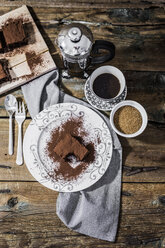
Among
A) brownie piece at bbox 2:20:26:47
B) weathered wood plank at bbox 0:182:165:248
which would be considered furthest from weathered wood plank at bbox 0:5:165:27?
weathered wood plank at bbox 0:182:165:248

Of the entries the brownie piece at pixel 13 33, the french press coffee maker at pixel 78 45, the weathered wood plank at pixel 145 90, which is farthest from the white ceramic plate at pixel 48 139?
the brownie piece at pixel 13 33

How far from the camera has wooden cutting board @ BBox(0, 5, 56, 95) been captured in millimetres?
1425

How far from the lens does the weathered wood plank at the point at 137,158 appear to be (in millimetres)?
1407

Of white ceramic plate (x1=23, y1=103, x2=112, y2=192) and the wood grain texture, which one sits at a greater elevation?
the wood grain texture

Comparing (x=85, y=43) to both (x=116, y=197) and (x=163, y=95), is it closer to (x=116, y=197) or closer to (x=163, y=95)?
(x=163, y=95)

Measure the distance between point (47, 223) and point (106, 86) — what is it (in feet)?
2.52

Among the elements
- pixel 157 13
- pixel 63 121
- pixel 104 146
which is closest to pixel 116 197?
pixel 104 146

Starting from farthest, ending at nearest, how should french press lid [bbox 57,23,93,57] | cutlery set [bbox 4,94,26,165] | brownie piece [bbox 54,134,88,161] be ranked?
cutlery set [bbox 4,94,26,165] → brownie piece [bbox 54,134,88,161] → french press lid [bbox 57,23,93,57]

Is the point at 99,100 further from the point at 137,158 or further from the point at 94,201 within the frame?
the point at 94,201

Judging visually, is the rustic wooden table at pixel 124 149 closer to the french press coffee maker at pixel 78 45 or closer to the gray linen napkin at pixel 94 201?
the gray linen napkin at pixel 94 201

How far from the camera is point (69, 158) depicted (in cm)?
137

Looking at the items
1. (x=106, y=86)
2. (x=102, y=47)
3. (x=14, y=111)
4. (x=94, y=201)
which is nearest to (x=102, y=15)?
(x=102, y=47)

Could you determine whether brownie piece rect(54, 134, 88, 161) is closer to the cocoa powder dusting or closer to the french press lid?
the cocoa powder dusting

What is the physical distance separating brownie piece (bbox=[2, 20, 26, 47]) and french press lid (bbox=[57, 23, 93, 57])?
0.89 ft
